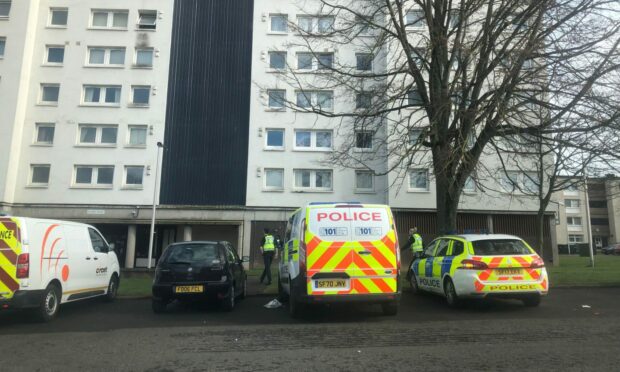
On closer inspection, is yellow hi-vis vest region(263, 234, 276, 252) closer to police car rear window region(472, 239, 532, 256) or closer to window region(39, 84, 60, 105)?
police car rear window region(472, 239, 532, 256)

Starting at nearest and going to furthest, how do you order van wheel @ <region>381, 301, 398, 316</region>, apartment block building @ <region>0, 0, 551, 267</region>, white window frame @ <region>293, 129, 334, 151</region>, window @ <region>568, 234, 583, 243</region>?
van wheel @ <region>381, 301, 398, 316</region> → apartment block building @ <region>0, 0, 551, 267</region> → white window frame @ <region>293, 129, 334, 151</region> → window @ <region>568, 234, 583, 243</region>

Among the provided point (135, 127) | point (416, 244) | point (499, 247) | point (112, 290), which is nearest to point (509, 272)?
point (499, 247)

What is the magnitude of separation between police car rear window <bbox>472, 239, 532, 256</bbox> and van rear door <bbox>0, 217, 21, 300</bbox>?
8729 mm

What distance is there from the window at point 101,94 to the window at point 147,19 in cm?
444

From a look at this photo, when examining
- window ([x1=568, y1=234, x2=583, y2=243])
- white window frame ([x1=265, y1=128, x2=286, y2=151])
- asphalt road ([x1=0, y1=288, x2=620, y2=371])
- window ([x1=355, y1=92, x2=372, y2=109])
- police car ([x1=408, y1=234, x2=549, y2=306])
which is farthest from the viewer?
window ([x1=568, y1=234, x2=583, y2=243])

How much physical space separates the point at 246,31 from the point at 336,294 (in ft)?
82.9

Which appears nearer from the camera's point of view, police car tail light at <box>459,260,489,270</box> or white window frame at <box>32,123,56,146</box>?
police car tail light at <box>459,260,489,270</box>

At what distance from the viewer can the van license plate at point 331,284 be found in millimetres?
8039

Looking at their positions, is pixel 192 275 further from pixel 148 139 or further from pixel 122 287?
pixel 148 139

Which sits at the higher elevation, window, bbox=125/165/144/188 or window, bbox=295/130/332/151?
window, bbox=295/130/332/151

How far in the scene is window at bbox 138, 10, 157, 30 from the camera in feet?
97.7

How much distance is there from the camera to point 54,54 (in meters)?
29.4

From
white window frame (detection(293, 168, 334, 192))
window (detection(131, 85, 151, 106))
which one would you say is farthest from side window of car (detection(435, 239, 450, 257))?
window (detection(131, 85, 151, 106))

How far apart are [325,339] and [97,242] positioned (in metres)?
6.92
